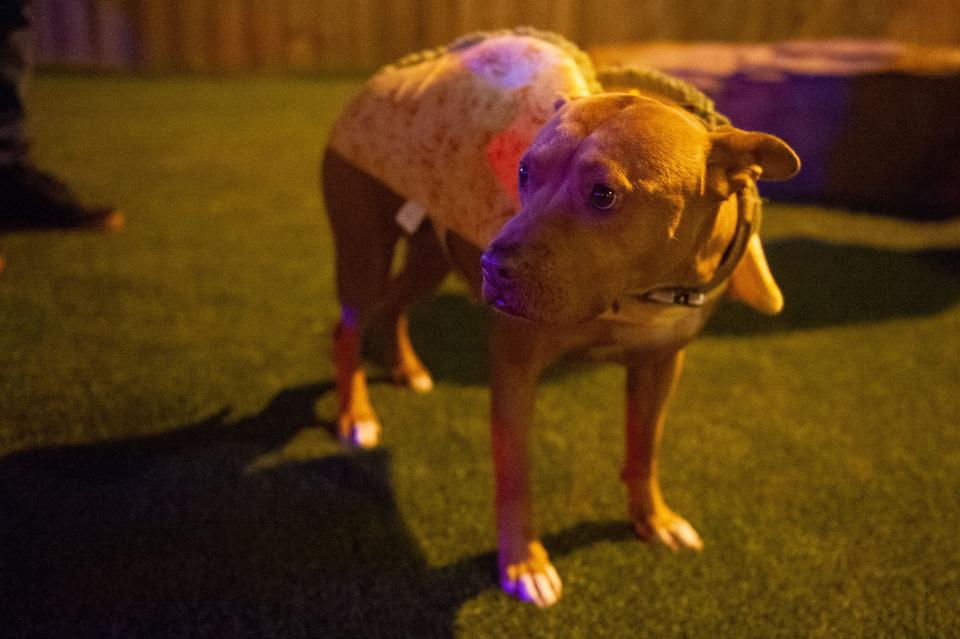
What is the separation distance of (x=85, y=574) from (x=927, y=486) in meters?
A: 2.24

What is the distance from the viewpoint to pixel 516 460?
5.48ft

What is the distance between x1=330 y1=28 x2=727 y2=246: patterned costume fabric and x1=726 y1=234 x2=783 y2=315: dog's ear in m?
0.29

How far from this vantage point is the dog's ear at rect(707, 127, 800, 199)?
1271mm

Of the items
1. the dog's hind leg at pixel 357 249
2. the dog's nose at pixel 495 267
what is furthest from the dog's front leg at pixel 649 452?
the dog's hind leg at pixel 357 249

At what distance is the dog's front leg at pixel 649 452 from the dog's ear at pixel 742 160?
55 centimetres

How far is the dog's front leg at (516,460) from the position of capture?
1.59 m

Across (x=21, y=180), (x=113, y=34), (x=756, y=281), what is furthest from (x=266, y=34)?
(x=756, y=281)

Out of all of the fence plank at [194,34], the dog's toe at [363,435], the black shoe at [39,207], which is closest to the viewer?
the dog's toe at [363,435]

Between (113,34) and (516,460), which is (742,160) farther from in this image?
(113,34)

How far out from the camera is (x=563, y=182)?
129 centimetres

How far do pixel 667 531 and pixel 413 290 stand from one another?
1.09 metres

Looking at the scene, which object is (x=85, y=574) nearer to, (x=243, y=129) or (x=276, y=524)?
(x=276, y=524)

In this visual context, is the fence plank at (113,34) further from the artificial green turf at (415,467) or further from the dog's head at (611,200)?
the dog's head at (611,200)

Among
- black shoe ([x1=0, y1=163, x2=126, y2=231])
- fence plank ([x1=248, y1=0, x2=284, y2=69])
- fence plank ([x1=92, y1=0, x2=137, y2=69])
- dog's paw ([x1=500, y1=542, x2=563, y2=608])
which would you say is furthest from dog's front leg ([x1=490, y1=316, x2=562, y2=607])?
fence plank ([x1=92, y1=0, x2=137, y2=69])
